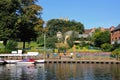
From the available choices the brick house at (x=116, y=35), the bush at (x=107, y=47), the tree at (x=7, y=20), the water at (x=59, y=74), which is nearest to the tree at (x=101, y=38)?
the brick house at (x=116, y=35)

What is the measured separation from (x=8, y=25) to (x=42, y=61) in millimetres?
15536

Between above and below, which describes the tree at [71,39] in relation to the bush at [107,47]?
above

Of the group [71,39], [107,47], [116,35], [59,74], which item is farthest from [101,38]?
[59,74]

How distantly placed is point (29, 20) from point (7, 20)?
7835 mm

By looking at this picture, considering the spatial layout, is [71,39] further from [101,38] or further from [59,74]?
[59,74]

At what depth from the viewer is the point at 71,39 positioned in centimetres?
15725

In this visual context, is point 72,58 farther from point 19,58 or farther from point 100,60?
point 19,58

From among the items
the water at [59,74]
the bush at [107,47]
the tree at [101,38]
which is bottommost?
the water at [59,74]

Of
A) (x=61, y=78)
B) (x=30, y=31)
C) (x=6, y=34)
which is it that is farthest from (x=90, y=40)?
(x=61, y=78)

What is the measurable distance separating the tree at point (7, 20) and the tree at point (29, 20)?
2.71 m

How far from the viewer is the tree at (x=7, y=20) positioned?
107 metres

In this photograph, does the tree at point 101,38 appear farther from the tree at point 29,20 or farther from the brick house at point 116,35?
the tree at point 29,20

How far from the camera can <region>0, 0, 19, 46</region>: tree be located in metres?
107

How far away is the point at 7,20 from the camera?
4259 inches
